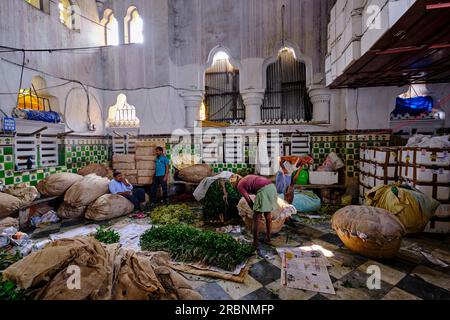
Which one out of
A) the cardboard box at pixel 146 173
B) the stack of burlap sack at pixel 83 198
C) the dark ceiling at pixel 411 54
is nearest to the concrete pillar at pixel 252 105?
the dark ceiling at pixel 411 54

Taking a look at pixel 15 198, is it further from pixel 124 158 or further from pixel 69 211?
pixel 124 158

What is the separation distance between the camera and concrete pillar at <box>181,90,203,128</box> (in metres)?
8.23

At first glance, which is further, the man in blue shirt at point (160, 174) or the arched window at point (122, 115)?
the arched window at point (122, 115)

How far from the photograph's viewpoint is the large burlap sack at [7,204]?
4.59 metres

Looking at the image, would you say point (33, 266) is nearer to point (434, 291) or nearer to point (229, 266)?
point (229, 266)

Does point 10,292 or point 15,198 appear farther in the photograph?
point 15,198

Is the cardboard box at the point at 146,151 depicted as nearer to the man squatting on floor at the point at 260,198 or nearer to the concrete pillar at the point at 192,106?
the concrete pillar at the point at 192,106

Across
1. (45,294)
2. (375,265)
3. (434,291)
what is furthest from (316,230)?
(45,294)

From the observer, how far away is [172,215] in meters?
5.72

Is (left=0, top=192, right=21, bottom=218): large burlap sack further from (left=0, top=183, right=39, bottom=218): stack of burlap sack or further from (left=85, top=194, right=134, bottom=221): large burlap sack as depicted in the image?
(left=85, top=194, right=134, bottom=221): large burlap sack

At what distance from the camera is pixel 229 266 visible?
3.31 meters

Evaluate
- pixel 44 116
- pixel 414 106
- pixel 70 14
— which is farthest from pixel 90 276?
pixel 414 106

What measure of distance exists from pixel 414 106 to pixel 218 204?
6.93m

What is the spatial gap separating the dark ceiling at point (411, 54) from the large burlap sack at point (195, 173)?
446 centimetres
